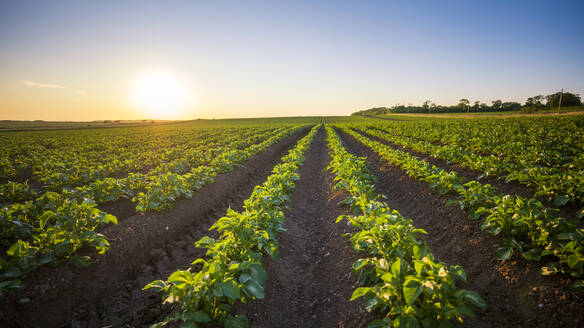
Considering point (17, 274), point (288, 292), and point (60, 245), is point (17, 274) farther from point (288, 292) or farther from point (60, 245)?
point (288, 292)

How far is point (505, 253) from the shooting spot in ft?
11.4

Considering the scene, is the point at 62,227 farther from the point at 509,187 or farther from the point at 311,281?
the point at 509,187

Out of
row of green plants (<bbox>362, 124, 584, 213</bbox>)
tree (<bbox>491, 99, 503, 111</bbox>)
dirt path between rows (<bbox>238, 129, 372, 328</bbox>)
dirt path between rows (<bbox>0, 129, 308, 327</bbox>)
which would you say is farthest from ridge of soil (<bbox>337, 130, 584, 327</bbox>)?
tree (<bbox>491, 99, 503, 111</bbox>)

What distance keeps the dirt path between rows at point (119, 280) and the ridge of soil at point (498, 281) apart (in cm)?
477

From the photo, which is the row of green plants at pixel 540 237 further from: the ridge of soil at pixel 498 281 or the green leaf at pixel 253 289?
the green leaf at pixel 253 289

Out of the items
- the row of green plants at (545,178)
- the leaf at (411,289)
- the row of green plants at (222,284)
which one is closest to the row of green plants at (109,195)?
the row of green plants at (222,284)

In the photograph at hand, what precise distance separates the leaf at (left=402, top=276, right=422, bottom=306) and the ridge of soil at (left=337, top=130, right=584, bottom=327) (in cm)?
122

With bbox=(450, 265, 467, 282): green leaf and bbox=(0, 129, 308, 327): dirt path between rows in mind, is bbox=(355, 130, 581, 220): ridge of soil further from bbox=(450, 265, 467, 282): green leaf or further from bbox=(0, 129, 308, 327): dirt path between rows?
bbox=(0, 129, 308, 327): dirt path between rows

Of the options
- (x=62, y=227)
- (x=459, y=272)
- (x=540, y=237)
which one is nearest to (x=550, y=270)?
(x=540, y=237)

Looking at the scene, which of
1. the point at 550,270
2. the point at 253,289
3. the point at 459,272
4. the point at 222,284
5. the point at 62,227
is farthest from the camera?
the point at 62,227

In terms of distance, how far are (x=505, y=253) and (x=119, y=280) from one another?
21.6ft

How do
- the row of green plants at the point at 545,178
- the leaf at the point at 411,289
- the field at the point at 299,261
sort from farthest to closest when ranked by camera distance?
1. the row of green plants at the point at 545,178
2. the field at the point at 299,261
3. the leaf at the point at 411,289

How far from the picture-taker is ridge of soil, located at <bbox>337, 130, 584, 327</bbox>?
2684 mm

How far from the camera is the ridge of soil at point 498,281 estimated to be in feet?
8.80
